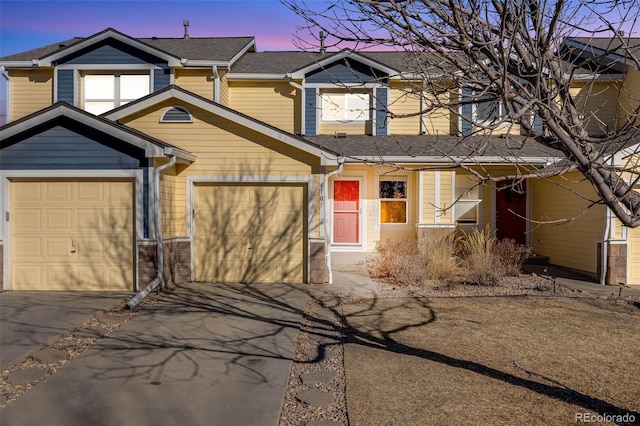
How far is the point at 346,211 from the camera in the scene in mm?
15898

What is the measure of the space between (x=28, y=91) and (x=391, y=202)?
11.8 metres

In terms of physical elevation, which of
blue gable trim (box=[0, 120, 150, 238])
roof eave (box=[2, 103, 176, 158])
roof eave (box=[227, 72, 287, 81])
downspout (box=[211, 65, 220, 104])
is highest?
roof eave (box=[227, 72, 287, 81])

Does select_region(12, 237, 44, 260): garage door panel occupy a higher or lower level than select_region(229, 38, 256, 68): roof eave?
lower

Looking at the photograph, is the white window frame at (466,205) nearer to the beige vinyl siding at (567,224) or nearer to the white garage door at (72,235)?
the beige vinyl siding at (567,224)

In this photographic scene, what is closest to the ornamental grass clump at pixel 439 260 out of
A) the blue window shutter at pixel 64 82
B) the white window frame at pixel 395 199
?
the white window frame at pixel 395 199

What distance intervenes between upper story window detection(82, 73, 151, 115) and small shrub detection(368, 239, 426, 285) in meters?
8.61

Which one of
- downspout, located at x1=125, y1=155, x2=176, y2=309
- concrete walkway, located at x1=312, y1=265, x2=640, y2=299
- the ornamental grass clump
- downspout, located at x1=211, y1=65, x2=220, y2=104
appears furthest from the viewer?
downspout, located at x1=211, y1=65, x2=220, y2=104

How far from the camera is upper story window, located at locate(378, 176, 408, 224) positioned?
52.1 ft

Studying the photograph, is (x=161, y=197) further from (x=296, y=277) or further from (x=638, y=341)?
(x=638, y=341)

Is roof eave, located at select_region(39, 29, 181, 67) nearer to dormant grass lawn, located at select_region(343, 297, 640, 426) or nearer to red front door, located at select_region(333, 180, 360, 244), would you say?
red front door, located at select_region(333, 180, 360, 244)

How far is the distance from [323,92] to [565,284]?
863cm

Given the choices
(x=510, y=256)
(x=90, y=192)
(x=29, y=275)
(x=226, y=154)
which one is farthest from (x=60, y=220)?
(x=510, y=256)

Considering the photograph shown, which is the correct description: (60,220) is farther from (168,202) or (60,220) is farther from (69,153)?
(168,202)
